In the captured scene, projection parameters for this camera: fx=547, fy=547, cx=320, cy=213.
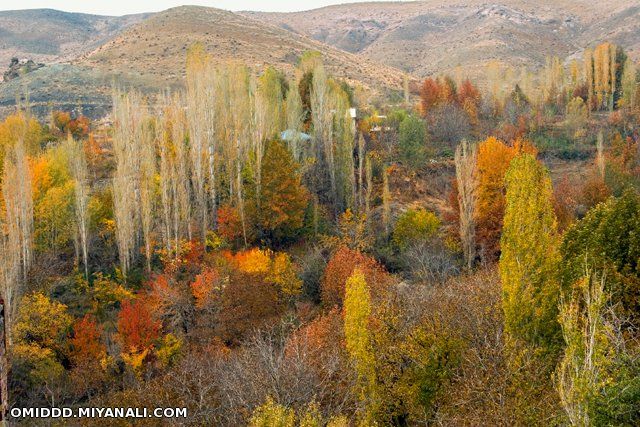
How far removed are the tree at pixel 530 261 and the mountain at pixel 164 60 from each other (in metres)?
51.3

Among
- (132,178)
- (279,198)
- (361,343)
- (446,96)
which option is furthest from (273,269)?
(446,96)

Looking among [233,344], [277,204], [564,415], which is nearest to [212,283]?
[233,344]

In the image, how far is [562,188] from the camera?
35.6 m

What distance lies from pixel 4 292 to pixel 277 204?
1470 cm

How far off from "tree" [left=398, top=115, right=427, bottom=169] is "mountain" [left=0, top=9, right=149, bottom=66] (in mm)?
116212

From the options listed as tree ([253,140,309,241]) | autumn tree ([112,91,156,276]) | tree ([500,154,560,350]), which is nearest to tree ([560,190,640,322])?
tree ([500,154,560,350])

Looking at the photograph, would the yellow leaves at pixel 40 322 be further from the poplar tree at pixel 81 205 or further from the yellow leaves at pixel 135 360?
the poplar tree at pixel 81 205

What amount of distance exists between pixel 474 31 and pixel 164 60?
293 ft

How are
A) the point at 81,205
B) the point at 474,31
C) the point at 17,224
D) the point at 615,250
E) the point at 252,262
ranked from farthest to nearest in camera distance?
the point at 474,31 → the point at 81,205 → the point at 252,262 → the point at 17,224 → the point at 615,250

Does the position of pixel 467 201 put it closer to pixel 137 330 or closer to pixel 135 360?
pixel 137 330

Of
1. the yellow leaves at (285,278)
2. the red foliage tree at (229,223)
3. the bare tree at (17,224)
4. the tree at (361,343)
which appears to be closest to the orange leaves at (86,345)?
the bare tree at (17,224)

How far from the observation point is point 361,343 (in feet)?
48.5

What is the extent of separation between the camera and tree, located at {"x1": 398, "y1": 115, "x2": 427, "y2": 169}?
41.1 metres

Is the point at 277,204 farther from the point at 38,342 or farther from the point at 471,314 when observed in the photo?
the point at 471,314
